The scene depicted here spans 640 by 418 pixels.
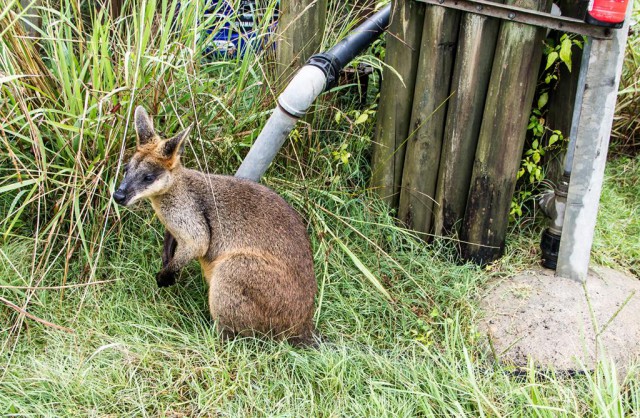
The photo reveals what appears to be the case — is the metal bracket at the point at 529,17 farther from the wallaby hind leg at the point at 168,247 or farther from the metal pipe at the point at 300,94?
the wallaby hind leg at the point at 168,247

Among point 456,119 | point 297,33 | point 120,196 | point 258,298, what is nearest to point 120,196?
point 120,196

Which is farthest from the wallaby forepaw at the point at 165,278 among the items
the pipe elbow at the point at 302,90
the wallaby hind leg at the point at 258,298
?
the pipe elbow at the point at 302,90

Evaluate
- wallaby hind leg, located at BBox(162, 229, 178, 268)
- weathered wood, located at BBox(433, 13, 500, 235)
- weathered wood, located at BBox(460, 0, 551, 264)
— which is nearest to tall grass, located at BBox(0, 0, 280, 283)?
wallaby hind leg, located at BBox(162, 229, 178, 268)

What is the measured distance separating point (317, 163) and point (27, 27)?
6.63ft

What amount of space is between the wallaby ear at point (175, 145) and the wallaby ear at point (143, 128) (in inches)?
5.8

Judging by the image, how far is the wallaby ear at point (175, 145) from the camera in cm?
346

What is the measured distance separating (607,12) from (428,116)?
115 cm

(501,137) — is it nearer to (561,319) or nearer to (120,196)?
(561,319)

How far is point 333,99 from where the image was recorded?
4.62 meters

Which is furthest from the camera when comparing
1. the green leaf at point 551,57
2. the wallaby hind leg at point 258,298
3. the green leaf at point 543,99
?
the green leaf at point 543,99

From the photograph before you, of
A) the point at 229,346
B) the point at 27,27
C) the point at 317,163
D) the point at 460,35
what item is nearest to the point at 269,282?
the point at 229,346

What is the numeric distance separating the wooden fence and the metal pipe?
0.28 m

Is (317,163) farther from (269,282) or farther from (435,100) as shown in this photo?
(269,282)

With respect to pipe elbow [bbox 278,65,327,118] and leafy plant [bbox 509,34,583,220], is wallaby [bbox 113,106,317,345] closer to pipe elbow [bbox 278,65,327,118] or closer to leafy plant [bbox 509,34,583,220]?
pipe elbow [bbox 278,65,327,118]
